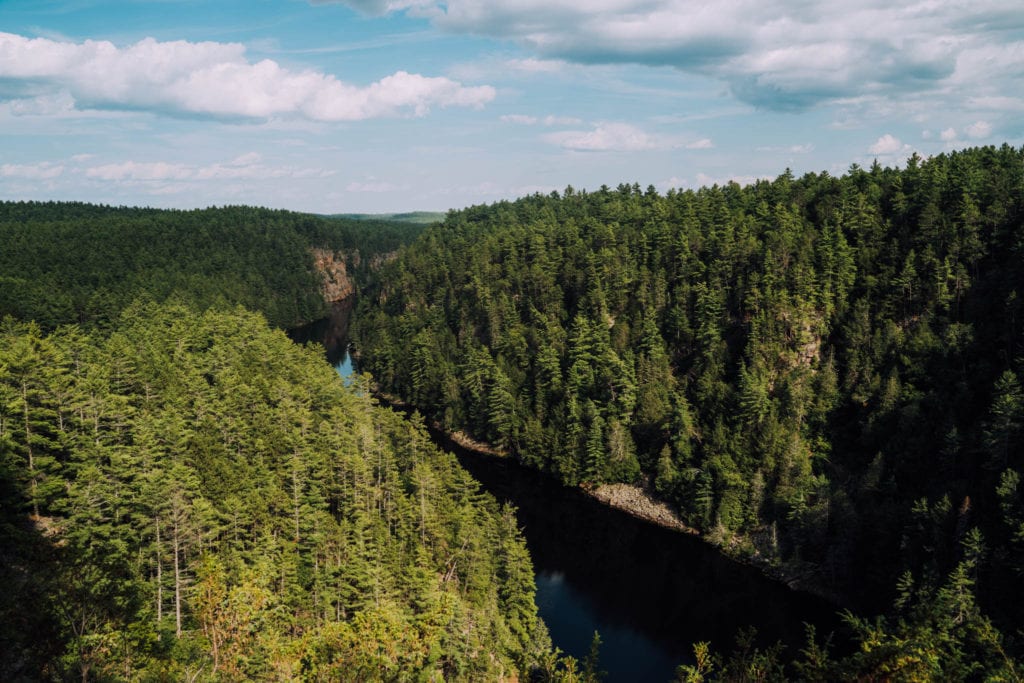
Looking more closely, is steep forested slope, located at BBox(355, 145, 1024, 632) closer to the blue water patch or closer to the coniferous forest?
the coniferous forest

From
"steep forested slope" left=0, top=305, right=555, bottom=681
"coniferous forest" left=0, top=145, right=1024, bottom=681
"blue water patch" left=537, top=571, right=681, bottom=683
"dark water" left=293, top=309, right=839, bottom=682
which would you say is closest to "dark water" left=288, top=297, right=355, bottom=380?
"coniferous forest" left=0, top=145, right=1024, bottom=681

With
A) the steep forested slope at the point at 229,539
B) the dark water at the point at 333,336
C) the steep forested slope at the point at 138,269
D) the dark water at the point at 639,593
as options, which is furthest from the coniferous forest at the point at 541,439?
the dark water at the point at 333,336

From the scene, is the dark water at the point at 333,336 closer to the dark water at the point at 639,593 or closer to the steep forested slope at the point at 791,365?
the steep forested slope at the point at 791,365

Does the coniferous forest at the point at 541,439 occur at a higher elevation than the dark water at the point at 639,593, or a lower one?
higher

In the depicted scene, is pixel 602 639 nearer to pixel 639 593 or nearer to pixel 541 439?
pixel 639 593

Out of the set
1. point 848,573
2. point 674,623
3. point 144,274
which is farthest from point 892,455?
point 144,274

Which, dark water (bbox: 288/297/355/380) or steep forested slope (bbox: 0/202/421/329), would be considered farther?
dark water (bbox: 288/297/355/380)
